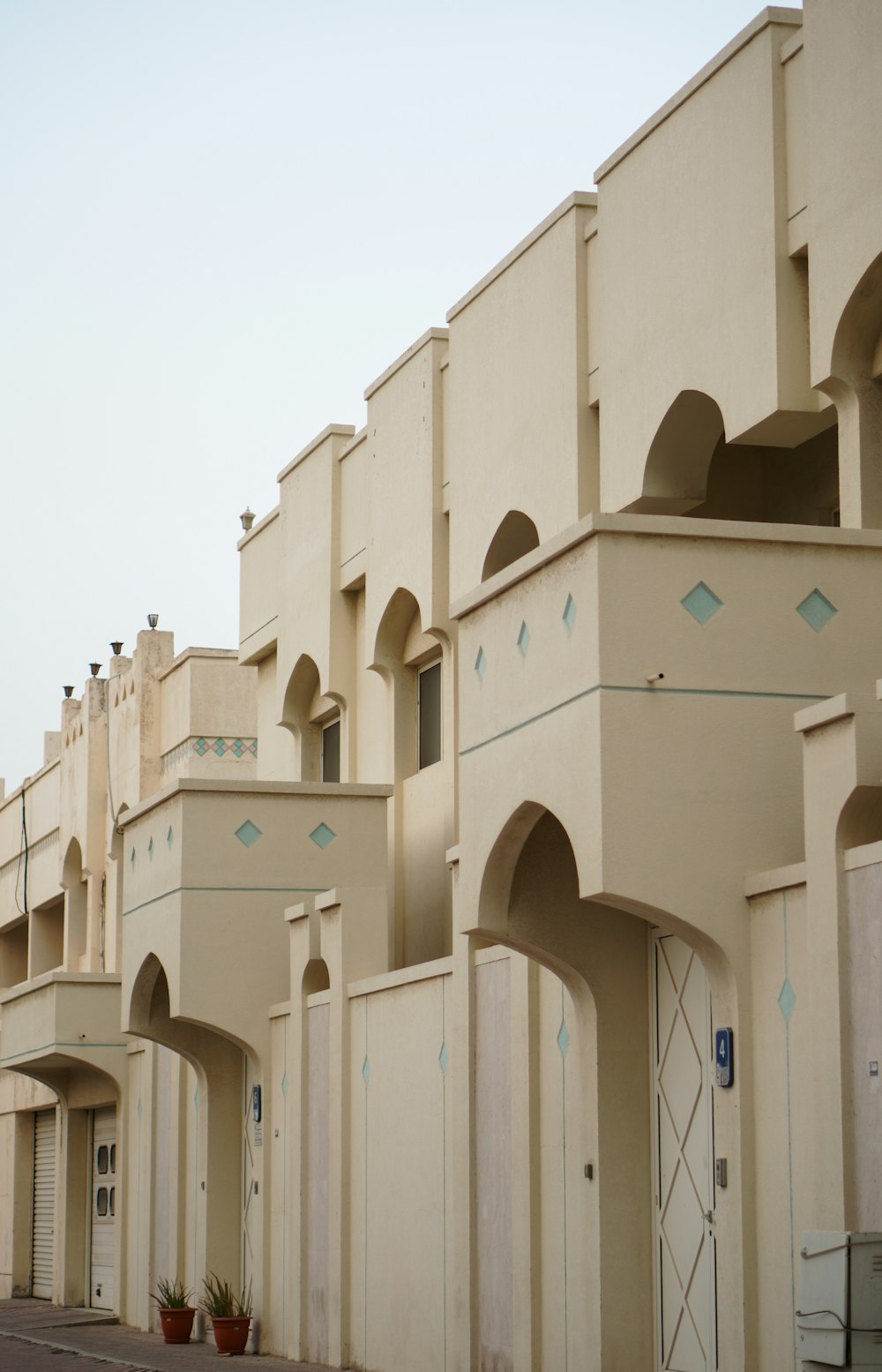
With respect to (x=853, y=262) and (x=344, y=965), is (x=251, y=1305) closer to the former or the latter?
(x=344, y=965)

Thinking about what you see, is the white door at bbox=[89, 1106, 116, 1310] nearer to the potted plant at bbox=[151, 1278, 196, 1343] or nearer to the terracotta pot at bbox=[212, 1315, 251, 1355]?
the potted plant at bbox=[151, 1278, 196, 1343]

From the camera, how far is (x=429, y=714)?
21078mm

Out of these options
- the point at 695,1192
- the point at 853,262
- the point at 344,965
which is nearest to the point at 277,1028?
the point at 344,965

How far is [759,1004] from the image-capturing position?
11297 millimetres

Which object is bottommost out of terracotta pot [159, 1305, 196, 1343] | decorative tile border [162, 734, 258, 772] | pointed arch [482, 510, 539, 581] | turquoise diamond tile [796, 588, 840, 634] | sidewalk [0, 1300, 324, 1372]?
sidewalk [0, 1300, 324, 1372]

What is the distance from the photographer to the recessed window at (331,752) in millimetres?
23828

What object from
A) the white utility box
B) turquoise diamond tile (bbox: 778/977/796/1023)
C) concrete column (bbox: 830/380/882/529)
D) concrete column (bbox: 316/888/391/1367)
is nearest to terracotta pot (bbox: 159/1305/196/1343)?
concrete column (bbox: 316/888/391/1367)

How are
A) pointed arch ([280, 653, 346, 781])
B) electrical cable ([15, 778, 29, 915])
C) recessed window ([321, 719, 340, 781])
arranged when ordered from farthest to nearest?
electrical cable ([15, 778, 29, 915])
pointed arch ([280, 653, 346, 781])
recessed window ([321, 719, 340, 781])

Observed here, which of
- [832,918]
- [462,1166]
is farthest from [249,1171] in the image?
[832,918]

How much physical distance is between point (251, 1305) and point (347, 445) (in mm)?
9004

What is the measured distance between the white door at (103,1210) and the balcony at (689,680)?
17501mm

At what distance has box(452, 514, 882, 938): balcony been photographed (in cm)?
1138

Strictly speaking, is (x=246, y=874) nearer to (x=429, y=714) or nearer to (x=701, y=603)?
(x=429, y=714)

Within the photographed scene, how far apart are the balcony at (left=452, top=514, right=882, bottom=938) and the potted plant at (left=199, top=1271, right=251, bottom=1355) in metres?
9.22
